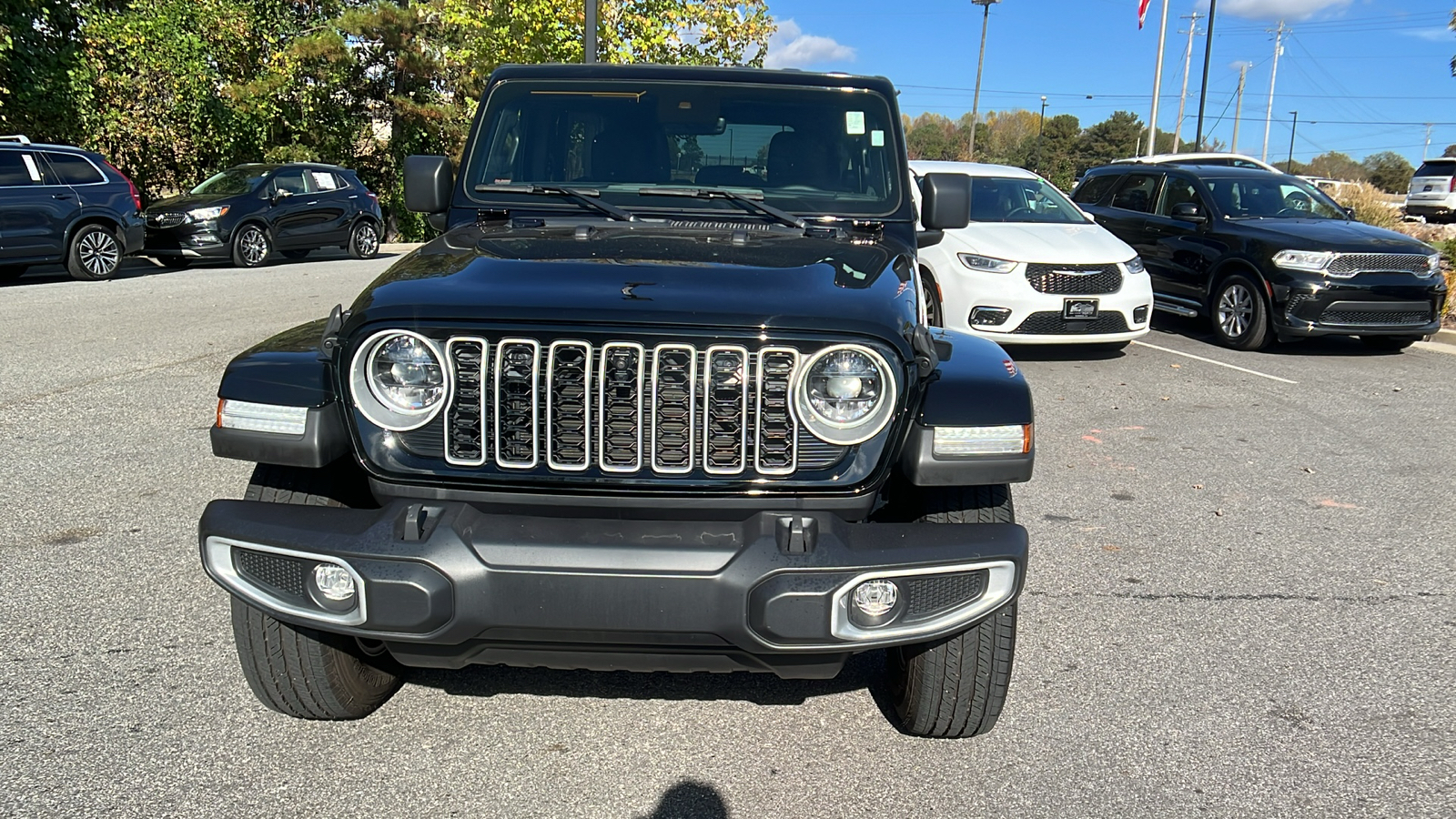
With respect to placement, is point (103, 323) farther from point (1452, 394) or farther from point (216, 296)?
point (1452, 394)

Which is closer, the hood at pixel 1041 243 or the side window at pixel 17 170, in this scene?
the hood at pixel 1041 243

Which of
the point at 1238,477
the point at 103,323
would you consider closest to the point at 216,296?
the point at 103,323

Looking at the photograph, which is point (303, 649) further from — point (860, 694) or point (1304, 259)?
point (1304, 259)

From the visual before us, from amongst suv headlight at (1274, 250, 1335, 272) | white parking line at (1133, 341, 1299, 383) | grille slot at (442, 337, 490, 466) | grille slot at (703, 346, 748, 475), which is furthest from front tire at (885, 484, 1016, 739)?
suv headlight at (1274, 250, 1335, 272)

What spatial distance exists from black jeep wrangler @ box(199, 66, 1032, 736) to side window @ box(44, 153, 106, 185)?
13434 mm

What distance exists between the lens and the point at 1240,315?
34.5 feet

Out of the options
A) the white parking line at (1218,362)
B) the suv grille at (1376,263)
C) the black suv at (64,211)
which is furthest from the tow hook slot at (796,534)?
the black suv at (64,211)

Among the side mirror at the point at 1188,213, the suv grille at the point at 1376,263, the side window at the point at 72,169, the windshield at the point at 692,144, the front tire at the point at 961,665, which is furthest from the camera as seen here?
the side window at the point at 72,169

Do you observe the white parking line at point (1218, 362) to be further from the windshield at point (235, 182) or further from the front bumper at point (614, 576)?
the windshield at point (235, 182)

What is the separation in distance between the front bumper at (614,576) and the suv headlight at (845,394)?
0.67ft

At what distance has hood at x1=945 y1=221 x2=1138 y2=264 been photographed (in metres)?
9.11

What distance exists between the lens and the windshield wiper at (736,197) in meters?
3.65

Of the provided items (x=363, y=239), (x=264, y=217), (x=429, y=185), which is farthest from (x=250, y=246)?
(x=429, y=185)

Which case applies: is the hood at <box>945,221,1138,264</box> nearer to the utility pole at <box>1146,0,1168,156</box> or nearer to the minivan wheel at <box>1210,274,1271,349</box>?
the minivan wheel at <box>1210,274,1271,349</box>
